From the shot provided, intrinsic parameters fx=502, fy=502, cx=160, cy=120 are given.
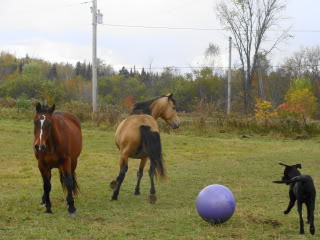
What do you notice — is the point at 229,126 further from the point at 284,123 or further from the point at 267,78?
the point at 267,78

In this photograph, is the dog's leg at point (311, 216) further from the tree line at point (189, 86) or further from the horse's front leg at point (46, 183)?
the tree line at point (189, 86)

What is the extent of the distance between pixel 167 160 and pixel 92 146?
15.8 feet

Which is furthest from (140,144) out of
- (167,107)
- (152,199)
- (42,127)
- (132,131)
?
(42,127)

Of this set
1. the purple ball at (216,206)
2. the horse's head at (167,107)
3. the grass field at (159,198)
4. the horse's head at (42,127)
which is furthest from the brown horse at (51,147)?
the horse's head at (167,107)

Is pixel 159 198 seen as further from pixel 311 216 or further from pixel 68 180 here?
pixel 311 216

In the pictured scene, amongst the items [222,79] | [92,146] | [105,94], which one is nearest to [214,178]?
[92,146]

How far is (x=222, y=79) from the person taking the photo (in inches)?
2530

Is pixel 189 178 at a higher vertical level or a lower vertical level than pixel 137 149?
lower

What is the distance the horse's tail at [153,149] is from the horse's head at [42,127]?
7.20ft

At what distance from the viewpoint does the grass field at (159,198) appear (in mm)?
6766

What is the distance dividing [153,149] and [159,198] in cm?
117

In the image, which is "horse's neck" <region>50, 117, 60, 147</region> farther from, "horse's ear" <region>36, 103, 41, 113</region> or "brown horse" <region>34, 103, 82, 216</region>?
"horse's ear" <region>36, 103, 41, 113</region>

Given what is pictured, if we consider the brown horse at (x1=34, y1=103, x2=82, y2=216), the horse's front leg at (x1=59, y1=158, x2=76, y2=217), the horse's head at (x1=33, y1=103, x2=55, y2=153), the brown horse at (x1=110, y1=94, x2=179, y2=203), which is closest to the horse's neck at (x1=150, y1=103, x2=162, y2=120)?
the brown horse at (x1=110, y1=94, x2=179, y2=203)

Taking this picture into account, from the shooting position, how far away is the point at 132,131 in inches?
379
